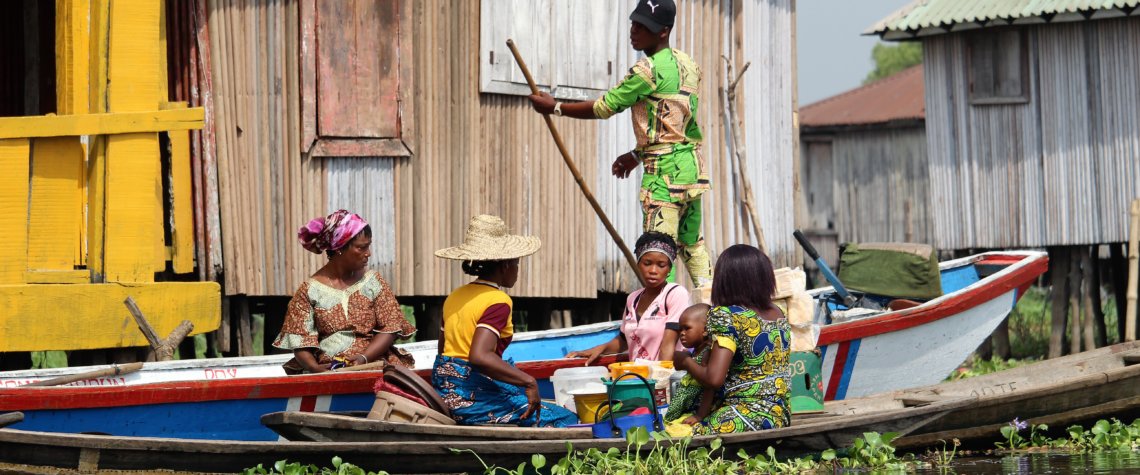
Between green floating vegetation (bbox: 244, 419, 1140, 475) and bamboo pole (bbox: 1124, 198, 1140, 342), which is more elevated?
bamboo pole (bbox: 1124, 198, 1140, 342)

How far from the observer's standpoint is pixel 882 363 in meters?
9.77

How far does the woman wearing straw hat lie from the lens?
6.87 metres

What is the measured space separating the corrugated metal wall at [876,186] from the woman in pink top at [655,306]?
18326 mm

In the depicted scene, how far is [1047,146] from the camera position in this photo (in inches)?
632

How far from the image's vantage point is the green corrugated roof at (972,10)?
49.9ft

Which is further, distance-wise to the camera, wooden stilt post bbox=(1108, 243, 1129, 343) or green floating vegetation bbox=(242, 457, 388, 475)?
wooden stilt post bbox=(1108, 243, 1129, 343)

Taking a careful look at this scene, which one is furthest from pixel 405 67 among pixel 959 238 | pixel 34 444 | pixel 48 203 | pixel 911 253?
pixel 959 238

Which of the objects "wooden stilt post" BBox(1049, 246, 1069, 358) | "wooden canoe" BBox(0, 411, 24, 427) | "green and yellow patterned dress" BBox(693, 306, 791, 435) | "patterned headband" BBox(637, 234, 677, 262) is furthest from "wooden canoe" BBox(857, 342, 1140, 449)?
"wooden stilt post" BBox(1049, 246, 1069, 358)

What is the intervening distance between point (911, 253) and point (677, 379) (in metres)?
3.65

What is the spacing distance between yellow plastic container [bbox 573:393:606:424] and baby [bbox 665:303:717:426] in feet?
1.12

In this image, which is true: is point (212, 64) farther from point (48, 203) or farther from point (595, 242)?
point (595, 242)

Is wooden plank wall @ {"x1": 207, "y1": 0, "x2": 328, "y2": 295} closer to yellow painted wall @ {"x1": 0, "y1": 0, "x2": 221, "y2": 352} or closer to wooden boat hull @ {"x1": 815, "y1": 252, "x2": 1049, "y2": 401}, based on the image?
yellow painted wall @ {"x1": 0, "y1": 0, "x2": 221, "y2": 352}

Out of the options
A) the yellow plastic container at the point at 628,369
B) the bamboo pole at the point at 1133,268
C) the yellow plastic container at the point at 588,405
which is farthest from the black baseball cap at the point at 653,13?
the bamboo pole at the point at 1133,268

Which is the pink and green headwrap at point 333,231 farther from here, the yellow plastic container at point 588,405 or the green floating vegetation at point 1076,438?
the green floating vegetation at point 1076,438
